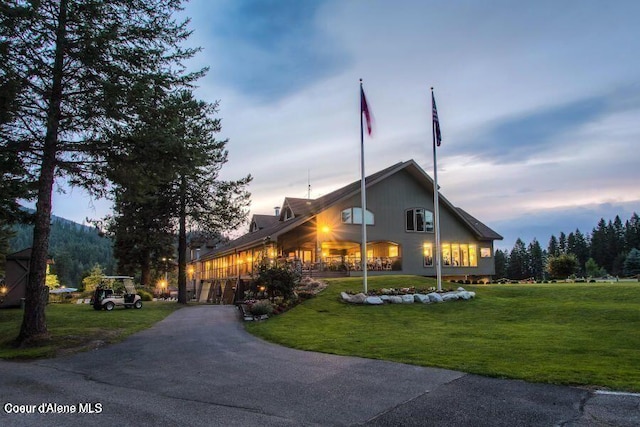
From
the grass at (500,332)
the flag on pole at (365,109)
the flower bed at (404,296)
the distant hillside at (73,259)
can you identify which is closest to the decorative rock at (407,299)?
the flower bed at (404,296)

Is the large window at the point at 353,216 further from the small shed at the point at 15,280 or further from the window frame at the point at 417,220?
the small shed at the point at 15,280

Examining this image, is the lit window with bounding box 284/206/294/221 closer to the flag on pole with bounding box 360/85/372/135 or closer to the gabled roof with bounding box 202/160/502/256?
the gabled roof with bounding box 202/160/502/256

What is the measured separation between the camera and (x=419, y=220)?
32438 millimetres

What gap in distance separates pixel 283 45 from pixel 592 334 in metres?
14.1

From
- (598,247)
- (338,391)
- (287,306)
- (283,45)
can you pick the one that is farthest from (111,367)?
(598,247)

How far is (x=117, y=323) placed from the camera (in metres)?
16.6

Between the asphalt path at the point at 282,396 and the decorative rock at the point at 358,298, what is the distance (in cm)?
905

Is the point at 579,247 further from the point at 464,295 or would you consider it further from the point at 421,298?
the point at 421,298

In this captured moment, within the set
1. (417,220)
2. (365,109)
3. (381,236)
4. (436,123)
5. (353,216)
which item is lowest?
(381,236)

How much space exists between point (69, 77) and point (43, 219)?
4.38 m

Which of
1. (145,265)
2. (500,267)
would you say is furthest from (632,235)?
(145,265)

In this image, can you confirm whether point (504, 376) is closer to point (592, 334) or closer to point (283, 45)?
point (592, 334)

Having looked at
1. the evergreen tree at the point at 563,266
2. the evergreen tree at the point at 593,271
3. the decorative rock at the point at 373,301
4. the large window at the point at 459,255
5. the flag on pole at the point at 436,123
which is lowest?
the evergreen tree at the point at 593,271

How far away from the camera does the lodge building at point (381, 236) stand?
28922 mm
